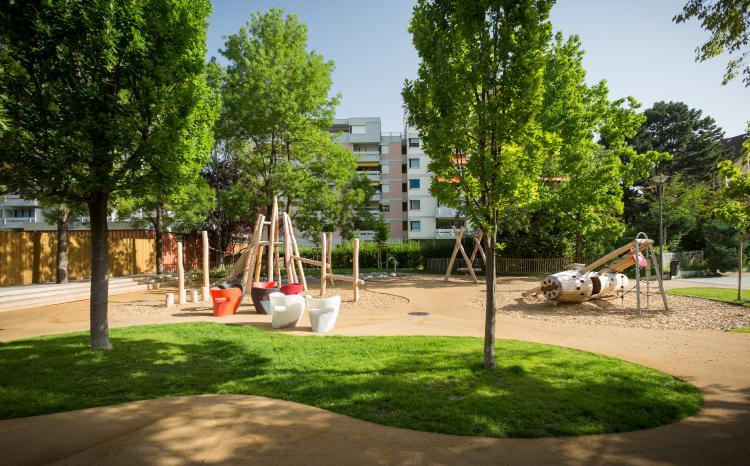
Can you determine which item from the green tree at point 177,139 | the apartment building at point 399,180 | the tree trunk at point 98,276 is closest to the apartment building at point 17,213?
the apartment building at point 399,180

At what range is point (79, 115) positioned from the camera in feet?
20.8

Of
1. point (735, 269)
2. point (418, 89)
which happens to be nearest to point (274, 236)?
point (418, 89)

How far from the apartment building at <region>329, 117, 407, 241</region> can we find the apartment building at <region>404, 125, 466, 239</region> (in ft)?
5.31

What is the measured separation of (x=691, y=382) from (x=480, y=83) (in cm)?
527

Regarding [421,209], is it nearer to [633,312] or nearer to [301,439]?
[633,312]

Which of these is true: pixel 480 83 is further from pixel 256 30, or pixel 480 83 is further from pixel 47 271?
pixel 47 271

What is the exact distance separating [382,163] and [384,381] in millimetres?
51257

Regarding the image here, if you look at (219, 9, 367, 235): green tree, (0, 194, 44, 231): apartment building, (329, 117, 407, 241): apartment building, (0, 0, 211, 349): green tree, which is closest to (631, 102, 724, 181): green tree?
(329, 117, 407, 241): apartment building

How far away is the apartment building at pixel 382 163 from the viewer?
5409cm

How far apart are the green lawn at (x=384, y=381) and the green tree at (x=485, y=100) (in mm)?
1044

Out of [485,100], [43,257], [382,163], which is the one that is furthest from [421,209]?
[485,100]

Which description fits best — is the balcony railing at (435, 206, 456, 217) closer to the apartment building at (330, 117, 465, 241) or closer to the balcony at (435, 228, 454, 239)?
the apartment building at (330, 117, 465, 241)

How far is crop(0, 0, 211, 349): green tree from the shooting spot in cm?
594

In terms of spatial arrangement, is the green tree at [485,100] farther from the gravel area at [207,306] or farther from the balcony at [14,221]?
the balcony at [14,221]
